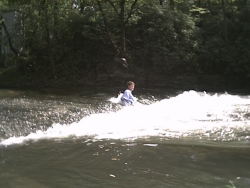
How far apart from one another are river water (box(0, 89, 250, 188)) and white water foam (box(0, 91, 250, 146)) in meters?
0.03

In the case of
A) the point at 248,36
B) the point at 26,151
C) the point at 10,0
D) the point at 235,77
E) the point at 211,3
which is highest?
the point at 211,3

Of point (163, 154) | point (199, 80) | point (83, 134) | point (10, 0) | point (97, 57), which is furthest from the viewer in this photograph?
point (97, 57)

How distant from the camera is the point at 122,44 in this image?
2403 centimetres

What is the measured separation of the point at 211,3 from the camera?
3025 centimetres

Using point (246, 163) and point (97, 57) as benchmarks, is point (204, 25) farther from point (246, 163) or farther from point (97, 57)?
point (246, 163)

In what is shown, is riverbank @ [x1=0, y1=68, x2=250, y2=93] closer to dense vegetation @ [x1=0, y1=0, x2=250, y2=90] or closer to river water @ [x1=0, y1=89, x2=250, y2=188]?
dense vegetation @ [x1=0, y1=0, x2=250, y2=90]

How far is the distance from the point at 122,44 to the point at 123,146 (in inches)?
667

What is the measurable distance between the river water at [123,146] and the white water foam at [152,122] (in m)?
0.03

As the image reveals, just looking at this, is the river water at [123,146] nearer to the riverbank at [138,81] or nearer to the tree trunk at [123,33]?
the riverbank at [138,81]

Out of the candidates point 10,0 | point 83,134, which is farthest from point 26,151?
point 10,0

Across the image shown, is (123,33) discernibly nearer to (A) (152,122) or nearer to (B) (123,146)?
(A) (152,122)

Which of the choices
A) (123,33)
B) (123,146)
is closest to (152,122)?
(123,146)

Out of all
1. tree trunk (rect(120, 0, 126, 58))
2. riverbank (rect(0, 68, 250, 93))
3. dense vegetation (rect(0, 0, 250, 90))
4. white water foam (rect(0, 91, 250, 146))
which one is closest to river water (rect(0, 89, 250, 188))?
white water foam (rect(0, 91, 250, 146))

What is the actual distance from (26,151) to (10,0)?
56.1ft
